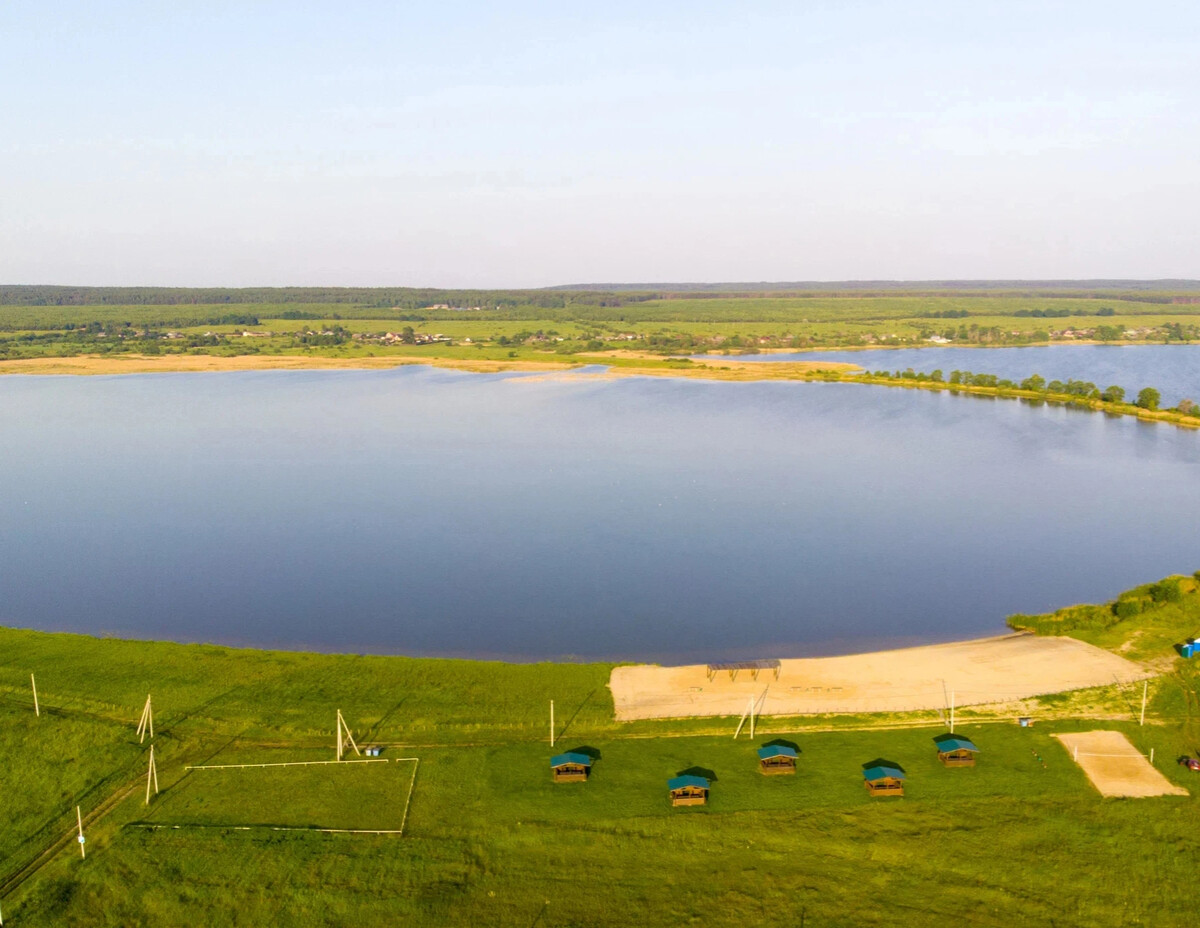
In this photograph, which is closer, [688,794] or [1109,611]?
[688,794]

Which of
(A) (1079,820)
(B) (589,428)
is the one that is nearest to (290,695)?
(A) (1079,820)

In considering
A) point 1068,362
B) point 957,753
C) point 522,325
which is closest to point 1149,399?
point 1068,362

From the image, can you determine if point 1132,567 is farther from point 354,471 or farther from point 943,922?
point 354,471

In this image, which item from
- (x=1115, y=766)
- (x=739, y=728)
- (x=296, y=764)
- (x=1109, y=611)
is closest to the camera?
(x=1115, y=766)

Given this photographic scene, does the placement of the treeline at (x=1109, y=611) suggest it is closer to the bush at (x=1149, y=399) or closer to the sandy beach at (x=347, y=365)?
the bush at (x=1149, y=399)

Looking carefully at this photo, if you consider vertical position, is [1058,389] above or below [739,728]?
above

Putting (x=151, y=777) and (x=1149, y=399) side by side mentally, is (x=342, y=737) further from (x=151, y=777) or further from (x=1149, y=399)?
(x=1149, y=399)

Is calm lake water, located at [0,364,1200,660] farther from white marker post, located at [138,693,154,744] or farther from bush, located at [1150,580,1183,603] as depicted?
white marker post, located at [138,693,154,744]
